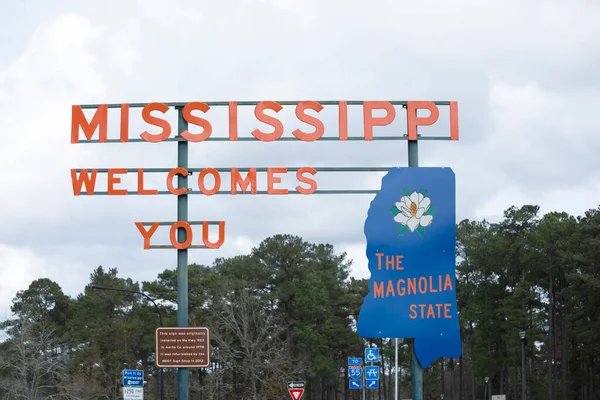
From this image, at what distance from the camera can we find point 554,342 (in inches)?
3241

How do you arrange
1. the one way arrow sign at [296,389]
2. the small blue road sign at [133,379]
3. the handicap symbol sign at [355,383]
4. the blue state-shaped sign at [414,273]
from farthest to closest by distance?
the handicap symbol sign at [355,383] → the small blue road sign at [133,379] → the one way arrow sign at [296,389] → the blue state-shaped sign at [414,273]

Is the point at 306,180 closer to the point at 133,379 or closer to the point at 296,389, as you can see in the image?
the point at 296,389

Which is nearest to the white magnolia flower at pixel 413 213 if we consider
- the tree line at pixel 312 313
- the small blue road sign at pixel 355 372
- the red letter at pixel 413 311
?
the red letter at pixel 413 311

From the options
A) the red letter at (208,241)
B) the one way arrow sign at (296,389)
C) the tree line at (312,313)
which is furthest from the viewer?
the tree line at (312,313)

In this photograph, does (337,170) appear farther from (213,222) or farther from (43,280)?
(43,280)

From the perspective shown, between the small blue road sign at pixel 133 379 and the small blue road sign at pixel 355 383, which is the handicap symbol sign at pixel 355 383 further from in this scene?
the small blue road sign at pixel 133 379

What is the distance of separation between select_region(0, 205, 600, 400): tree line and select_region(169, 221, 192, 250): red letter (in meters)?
51.0

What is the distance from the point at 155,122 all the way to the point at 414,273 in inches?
279

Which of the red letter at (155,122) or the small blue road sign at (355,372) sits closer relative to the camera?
the red letter at (155,122)

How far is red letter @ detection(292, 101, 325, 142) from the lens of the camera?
2231 cm

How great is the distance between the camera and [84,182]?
22438 mm

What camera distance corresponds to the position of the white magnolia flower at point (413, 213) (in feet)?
70.2

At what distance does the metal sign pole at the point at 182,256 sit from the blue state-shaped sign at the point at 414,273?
4.22 meters

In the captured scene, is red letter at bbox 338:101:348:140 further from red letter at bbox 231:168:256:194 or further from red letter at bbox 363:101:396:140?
red letter at bbox 231:168:256:194
